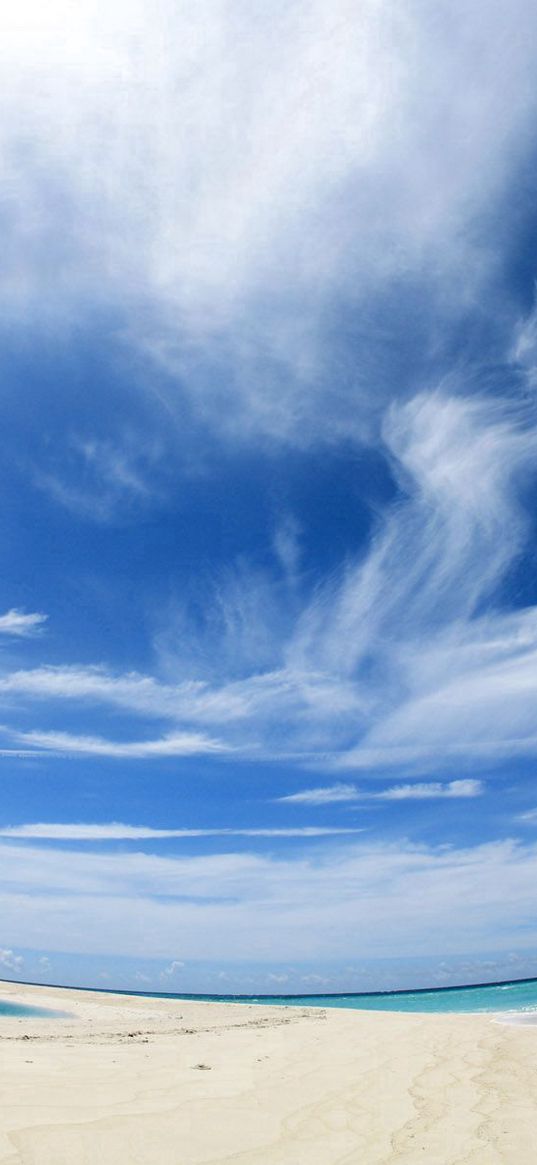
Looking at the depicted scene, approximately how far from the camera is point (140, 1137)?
711 centimetres

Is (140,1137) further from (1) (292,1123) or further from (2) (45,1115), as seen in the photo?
(1) (292,1123)

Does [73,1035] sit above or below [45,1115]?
below

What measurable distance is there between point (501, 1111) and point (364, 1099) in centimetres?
196

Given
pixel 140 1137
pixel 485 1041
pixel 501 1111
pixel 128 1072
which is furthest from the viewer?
pixel 485 1041

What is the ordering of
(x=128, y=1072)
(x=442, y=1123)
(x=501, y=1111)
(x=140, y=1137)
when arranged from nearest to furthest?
(x=140, y=1137) → (x=442, y=1123) → (x=501, y=1111) → (x=128, y=1072)

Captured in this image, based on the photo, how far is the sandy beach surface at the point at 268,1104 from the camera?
267 inches

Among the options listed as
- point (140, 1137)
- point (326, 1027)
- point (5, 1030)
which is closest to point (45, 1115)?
point (140, 1137)

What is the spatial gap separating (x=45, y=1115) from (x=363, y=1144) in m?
3.70

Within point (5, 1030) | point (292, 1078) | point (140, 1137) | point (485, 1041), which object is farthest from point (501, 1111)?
point (5, 1030)

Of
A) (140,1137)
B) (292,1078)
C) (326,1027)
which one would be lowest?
(326,1027)

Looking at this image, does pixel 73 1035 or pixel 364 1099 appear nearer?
pixel 364 1099

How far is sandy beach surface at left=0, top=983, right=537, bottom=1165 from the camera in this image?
6785 mm

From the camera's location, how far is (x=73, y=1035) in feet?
66.5

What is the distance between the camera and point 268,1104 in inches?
363
